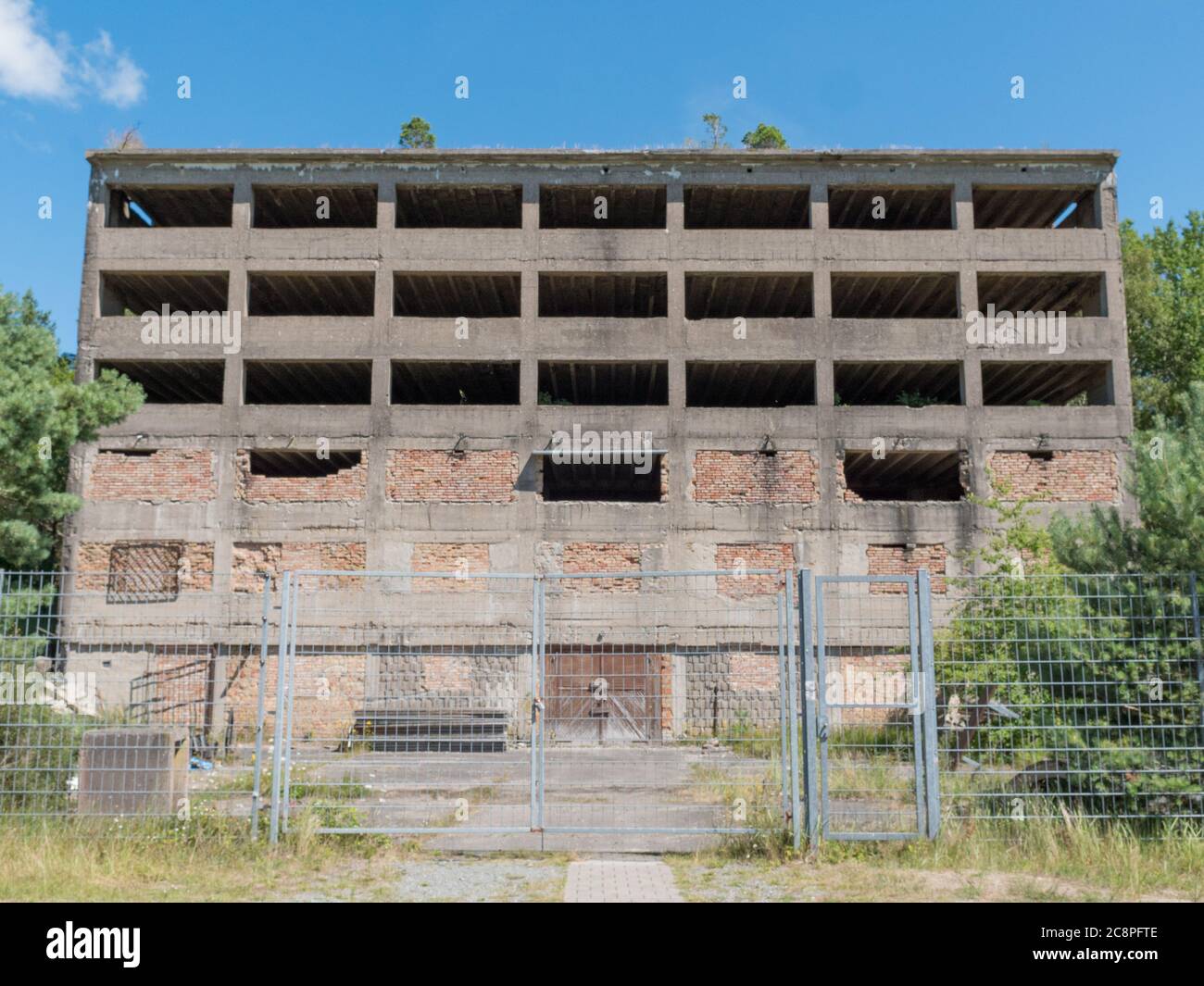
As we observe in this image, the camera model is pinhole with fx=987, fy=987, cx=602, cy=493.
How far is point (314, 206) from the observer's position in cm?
2630

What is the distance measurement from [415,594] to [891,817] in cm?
1577

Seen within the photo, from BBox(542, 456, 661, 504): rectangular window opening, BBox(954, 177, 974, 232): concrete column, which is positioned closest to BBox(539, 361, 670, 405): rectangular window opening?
BBox(542, 456, 661, 504): rectangular window opening

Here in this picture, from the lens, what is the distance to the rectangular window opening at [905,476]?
24625 mm

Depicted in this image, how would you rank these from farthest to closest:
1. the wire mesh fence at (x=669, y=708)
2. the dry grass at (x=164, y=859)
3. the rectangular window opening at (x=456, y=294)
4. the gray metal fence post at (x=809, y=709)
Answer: the rectangular window opening at (x=456, y=294)
the wire mesh fence at (x=669, y=708)
the gray metal fence post at (x=809, y=709)
the dry grass at (x=164, y=859)

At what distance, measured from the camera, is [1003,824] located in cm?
806

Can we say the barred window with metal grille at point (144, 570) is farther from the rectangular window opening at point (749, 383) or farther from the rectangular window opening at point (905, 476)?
the rectangular window opening at point (905, 476)

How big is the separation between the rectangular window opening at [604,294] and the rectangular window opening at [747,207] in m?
2.37

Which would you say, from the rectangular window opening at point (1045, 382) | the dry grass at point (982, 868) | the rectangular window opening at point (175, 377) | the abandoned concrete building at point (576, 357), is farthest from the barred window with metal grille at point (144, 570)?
the rectangular window opening at point (1045, 382)

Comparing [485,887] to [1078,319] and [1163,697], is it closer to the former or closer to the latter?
[1163,697]

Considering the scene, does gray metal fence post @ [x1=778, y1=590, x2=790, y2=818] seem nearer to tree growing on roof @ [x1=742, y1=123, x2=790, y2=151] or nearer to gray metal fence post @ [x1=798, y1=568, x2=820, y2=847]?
gray metal fence post @ [x1=798, y1=568, x2=820, y2=847]

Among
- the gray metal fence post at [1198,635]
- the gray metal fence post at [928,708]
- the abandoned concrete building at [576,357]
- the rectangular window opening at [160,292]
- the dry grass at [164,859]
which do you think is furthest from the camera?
the rectangular window opening at [160,292]

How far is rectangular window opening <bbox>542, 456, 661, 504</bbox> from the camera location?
87.6 feet

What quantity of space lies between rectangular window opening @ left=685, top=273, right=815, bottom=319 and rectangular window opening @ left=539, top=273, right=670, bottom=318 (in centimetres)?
91

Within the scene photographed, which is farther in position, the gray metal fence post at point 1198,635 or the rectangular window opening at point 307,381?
the rectangular window opening at point 307,381
